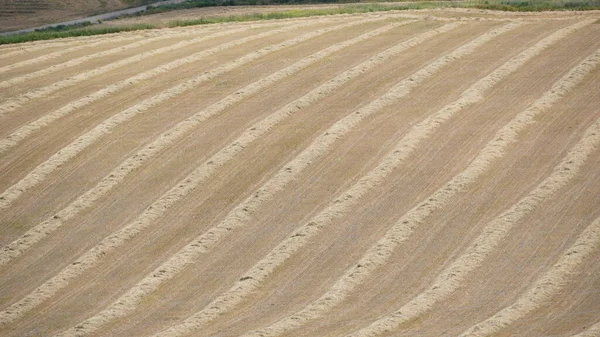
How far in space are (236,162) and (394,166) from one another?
13.5ft

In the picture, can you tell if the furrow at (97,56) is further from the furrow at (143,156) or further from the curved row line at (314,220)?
the curved row line at (314,220)

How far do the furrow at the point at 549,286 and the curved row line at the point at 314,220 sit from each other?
4823mm

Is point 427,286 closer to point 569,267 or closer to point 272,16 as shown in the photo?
point 569,267

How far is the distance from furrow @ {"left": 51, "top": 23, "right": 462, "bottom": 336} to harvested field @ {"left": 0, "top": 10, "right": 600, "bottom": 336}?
0.22 ft

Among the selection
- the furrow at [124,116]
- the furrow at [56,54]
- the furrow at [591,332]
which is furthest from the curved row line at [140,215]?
the furrow at [591,332]

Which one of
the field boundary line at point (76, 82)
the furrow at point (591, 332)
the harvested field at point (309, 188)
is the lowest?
the furrow at point (591, 332)

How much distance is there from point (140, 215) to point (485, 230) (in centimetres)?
804

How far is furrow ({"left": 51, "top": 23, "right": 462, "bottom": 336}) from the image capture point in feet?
61.9

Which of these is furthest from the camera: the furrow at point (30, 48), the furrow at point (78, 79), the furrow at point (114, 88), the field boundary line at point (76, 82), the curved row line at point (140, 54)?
the furrow at point (30, 48)

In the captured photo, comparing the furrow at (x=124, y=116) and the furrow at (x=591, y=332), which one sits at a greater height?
the furrow at (x=124, y=116)

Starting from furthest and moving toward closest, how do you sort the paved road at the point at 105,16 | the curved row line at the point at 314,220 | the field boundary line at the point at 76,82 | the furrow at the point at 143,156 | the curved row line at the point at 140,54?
the paved road at the point at 105,16 → the curved row line at the point at 140,54 → the field boundary line at the point at 76,82 → the furrow at the point at 143,156 → the curved row line at the point at 314,220

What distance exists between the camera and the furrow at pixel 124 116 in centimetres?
2431

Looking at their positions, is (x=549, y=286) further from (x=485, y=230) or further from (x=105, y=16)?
(x=105, y=16)

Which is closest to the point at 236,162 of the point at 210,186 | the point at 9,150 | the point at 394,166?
the point at 210,186
